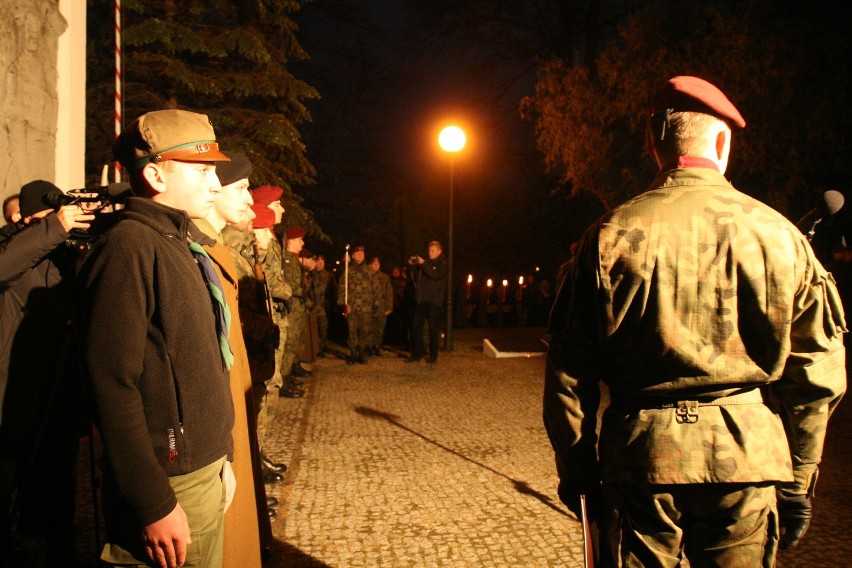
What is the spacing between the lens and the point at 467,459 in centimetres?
649

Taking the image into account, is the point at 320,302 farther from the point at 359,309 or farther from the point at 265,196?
the point at 265,196

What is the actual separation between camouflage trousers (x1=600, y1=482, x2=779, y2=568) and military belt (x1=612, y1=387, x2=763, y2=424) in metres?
0.23

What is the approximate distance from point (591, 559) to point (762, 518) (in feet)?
1.98

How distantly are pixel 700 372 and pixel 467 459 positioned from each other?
455 centimetres

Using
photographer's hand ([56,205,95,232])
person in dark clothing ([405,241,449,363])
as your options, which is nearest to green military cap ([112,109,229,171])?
photographer's hand ([56,205,95,232])

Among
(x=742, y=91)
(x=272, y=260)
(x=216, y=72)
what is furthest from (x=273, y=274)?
(x=216, y=72)

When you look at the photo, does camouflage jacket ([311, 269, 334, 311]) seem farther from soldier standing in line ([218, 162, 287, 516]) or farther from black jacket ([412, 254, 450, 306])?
soldier standing in line ([218, 162, 287, 516])

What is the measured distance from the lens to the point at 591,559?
2.47m

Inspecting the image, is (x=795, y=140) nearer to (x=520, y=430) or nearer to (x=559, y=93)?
(x=559, y=93)

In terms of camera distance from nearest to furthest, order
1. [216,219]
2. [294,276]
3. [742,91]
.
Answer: [216,219] → [294,276] → [742,91]

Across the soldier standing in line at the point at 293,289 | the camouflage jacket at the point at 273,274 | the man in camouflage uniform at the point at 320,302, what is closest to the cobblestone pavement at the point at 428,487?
the soldier standing in line at the point at 293,289

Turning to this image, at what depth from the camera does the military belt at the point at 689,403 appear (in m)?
2.21

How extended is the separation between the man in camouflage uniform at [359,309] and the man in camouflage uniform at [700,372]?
10604 mm

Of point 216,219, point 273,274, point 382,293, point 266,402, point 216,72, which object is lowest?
point 382,293
